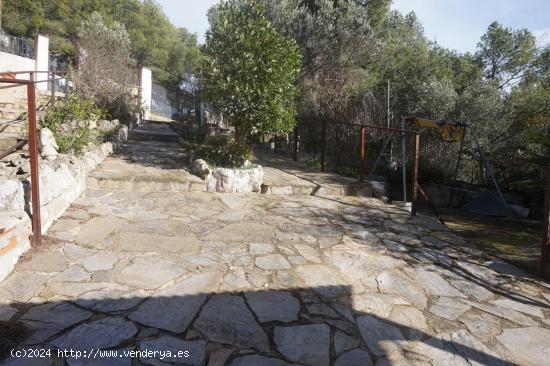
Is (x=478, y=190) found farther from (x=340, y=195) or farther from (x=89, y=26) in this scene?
(x=89, y=26)

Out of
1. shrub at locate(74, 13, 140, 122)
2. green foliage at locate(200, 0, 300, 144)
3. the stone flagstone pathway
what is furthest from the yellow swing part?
shrub at locate(74, 13, 140, 122)

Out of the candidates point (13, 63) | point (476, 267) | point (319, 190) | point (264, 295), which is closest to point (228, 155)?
point (319, 190)

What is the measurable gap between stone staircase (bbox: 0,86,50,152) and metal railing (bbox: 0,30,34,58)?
22.8ft

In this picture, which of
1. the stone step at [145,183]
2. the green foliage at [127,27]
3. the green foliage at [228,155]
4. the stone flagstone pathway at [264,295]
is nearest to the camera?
the stone flagstone pathway at [264,295]

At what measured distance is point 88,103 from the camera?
656 centimetres

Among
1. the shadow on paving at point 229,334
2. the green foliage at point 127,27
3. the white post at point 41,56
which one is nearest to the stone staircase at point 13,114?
the white post at point 41,56

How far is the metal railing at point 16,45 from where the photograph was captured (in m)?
15.9

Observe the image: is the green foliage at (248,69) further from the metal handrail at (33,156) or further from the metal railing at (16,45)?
the metal railing at (16,45)

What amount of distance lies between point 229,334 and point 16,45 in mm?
20081

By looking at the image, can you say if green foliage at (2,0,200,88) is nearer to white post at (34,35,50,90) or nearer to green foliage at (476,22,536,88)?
white post at (34,35,50,90)

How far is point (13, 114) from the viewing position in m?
8.38

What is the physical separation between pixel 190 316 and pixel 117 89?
32.2 ft

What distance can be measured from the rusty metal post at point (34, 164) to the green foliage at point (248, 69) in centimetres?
310

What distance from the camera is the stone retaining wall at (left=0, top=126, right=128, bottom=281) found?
9.11 feet
